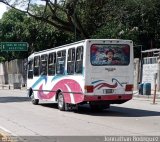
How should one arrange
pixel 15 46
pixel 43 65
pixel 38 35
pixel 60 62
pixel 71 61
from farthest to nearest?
pixel 15 46 → pixel 38 35 → pixel 43 65 → pixel 60 62 → pixel 71 61

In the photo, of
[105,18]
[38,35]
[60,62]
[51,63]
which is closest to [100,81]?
[60,62]

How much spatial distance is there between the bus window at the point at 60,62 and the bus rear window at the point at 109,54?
2513mm

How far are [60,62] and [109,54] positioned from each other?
322cm

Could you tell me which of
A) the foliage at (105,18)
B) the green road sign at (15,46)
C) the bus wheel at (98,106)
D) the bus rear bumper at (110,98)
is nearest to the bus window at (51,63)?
the bus wheel at (98,106)

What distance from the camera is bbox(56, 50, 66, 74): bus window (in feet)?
70.6

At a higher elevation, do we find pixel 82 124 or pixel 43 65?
pixel 43 65

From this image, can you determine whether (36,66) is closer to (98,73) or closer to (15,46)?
(98,73)

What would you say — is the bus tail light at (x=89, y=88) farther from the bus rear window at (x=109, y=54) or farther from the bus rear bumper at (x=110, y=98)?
the bus rear window at (x=109, y=54)

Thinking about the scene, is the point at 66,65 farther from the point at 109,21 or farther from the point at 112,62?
the point at 109,21

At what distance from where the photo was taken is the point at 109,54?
19.5m

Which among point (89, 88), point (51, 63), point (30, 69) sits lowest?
point (89, 88)

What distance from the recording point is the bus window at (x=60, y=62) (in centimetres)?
2153

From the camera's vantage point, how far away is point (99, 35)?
45031 mm

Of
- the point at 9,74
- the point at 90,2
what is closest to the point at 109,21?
the point at 90,2
